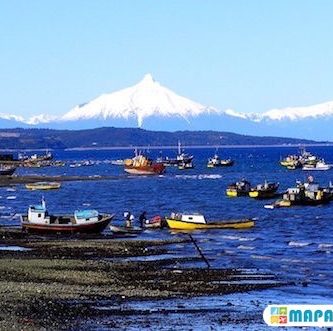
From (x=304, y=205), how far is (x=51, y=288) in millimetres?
54621

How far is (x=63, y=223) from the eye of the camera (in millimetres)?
55781

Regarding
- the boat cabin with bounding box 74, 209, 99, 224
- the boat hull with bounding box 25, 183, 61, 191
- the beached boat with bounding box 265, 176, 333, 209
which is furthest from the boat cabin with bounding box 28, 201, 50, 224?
the boat hull with bounding box 25, 183, 61, 191

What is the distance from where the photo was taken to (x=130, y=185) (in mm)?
124750

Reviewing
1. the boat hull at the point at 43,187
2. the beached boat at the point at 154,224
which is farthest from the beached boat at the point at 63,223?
the boat hull at the point at 43,187

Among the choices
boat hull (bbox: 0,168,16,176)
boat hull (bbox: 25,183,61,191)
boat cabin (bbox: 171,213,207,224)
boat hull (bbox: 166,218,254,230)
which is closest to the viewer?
boat hull (bbox: 166,218,254,230)

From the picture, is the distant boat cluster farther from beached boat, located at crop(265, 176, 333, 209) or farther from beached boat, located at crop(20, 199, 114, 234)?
beached boat, located at crop(20, 199, 114, 234)

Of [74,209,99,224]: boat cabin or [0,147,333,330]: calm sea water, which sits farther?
[74,209,99,224]: boat cabin

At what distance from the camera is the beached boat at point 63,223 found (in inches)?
2165

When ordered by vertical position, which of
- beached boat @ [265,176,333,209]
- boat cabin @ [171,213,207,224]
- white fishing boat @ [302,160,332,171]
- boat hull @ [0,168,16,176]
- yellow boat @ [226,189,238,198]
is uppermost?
boat cabin @ [171,213,207,224]

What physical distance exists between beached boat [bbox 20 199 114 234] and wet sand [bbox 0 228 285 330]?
21.8ft

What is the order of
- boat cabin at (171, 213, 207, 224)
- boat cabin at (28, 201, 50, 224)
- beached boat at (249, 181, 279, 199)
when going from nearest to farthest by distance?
boat cabin at (28, 201, 50, 224), boat cabin at (171, 213, 207, 224), beached boat at (249, 181, 279, 199)

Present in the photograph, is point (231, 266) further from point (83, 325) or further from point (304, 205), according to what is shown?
point (304, 205)

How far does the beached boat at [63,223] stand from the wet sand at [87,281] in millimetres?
6653

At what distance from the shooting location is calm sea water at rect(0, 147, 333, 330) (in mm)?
38938
